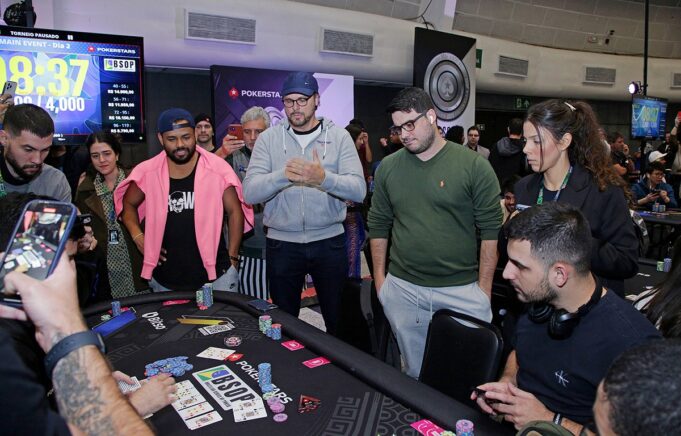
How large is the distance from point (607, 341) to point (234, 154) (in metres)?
3.02

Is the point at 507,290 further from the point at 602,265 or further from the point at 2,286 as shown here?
the point at 2,286

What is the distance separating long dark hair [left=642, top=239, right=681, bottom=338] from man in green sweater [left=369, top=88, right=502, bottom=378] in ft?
2.71

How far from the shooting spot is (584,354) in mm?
1451

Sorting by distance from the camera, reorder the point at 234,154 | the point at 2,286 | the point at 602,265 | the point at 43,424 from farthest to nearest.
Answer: the point at 234,154 → the point at 602,265 → the point at 2,286 → the point at 43,424

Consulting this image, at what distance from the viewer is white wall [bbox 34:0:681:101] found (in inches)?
187

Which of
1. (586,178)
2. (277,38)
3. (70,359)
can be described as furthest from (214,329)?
(277,38)

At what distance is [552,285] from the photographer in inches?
60.6

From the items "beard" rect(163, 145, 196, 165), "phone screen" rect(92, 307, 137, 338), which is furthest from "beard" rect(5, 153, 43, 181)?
"phone screen" rect(92, 307, 137, 338)

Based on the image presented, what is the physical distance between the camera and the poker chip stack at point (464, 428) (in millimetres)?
1279

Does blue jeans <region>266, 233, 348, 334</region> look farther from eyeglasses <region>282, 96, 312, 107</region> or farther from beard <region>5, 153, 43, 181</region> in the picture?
beard <region>5, 153, 43, 181</region>

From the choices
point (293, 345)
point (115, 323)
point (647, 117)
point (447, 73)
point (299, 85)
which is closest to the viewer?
point (293, 345)

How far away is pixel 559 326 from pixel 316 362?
793mm

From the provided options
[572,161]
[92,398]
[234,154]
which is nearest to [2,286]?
[92,398]

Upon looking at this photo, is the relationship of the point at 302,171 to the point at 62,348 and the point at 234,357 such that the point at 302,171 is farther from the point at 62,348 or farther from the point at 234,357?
the point at 62,348
